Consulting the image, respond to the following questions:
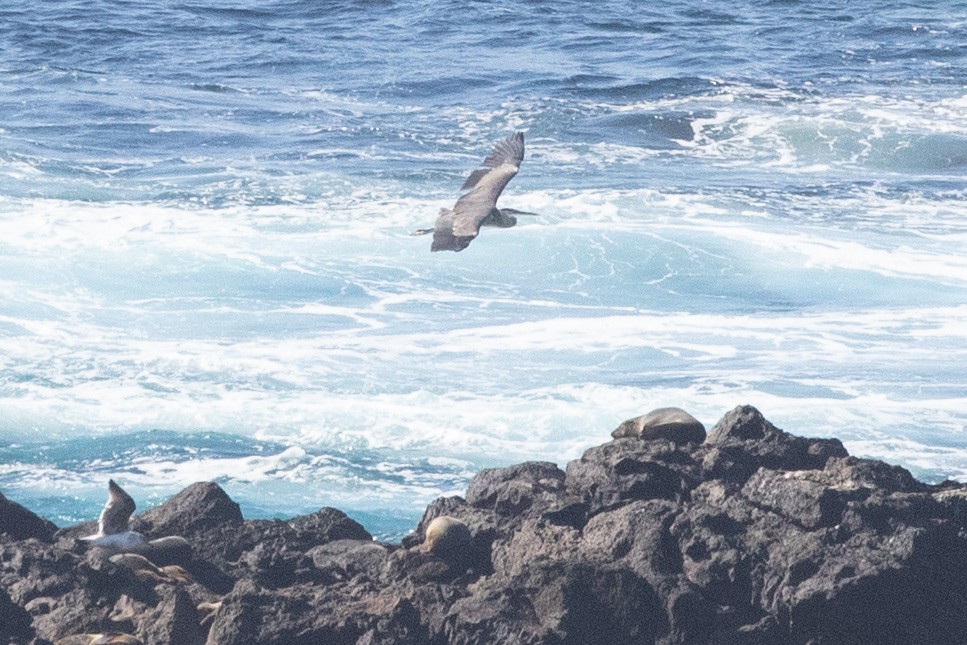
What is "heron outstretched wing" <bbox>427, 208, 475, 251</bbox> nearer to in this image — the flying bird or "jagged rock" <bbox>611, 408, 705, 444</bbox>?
"jagged rock" <bbox>611, 408, 705, 444</bbox>

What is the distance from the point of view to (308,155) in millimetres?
23172

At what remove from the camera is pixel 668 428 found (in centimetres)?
820

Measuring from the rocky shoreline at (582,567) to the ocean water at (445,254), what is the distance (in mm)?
2984

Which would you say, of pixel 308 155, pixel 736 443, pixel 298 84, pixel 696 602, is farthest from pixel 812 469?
pixel 298 84

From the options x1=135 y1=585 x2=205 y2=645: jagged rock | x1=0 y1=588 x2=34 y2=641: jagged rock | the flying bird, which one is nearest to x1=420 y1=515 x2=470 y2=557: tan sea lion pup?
x1=135 y1=585 x2=205 y2=645: jagged rock

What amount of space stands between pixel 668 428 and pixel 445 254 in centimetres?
1140

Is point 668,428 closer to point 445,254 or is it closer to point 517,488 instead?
point 517,488

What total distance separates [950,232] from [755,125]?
5.83 metres

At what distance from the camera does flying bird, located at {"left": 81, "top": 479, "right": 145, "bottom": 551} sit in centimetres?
745

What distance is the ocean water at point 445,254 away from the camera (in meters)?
12.7

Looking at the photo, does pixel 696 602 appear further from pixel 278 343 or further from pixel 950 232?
pixel 950 232

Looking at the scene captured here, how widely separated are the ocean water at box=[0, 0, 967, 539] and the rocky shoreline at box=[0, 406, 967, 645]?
2984 mm

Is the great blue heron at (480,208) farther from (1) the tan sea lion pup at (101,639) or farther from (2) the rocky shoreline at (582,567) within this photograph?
(1) the tan sea lion pup at (101,639)

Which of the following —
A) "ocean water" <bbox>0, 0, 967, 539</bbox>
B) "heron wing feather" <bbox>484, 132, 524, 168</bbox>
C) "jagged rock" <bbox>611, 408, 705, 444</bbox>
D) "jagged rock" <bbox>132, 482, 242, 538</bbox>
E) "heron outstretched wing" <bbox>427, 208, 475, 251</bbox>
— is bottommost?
"ocean water" <bbox>0, 0, 967, 539</bbox>
